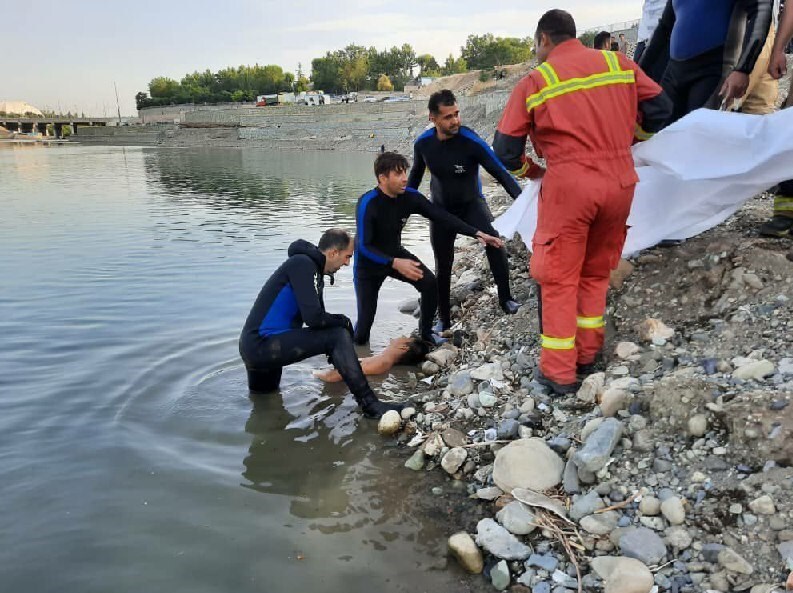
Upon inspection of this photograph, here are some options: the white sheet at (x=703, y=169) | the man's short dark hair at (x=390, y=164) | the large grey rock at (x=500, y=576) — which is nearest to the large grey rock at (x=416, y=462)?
the large grey rock at (x=500, y=576)

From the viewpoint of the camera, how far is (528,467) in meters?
3.43

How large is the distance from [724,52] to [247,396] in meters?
4.79

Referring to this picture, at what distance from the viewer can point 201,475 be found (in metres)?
4.11

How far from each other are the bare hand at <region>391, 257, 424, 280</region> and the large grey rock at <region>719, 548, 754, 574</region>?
3.50 metres

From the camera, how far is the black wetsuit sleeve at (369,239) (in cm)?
570

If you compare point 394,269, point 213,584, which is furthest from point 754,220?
point 213,584

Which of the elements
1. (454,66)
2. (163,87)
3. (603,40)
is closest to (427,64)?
(454,66)

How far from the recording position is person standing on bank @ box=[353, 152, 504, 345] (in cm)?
559

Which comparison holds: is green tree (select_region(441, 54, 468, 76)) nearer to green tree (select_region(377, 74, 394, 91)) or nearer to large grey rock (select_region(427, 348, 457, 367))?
green tree (select_region(377, 74, 394, 91))

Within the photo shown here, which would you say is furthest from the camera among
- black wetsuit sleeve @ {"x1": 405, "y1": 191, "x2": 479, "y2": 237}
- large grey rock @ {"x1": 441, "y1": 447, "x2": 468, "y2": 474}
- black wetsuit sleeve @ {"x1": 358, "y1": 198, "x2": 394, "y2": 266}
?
black wetsuit sleeve @ {"x1": 405, "y1": 191, "x2": 479, "y2": 237}

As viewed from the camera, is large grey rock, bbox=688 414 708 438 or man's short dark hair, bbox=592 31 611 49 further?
man's short dark hair, bbox=592 31 611 49

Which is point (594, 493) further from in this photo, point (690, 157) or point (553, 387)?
point (690, 157)

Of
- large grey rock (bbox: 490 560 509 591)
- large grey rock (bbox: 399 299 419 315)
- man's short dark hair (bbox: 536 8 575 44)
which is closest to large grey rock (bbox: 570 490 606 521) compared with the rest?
large grey rock (bbox: 490 560 509 591)

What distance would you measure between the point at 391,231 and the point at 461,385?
1.90m
